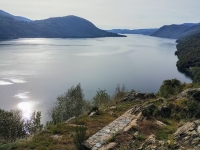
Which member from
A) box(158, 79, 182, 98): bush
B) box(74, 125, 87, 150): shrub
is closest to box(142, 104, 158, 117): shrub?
box(74, 125, 87, 150): shrub

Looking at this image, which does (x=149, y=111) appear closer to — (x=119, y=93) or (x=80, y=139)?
(x=80, y=139)

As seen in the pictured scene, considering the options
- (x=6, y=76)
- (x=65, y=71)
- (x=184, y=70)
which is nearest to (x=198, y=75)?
(x=184, y=70)

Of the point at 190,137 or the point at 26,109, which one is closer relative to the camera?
the point at 190,137

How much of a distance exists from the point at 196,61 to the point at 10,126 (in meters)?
115

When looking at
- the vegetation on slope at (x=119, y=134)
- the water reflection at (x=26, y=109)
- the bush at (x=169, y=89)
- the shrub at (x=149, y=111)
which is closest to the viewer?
the vegetation on slope at (x=119, y=134)

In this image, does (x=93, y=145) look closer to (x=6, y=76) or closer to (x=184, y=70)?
(x=6, y=76)

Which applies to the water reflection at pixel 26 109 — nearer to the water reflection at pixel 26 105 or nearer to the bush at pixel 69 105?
the water reflection at pixel 26 105

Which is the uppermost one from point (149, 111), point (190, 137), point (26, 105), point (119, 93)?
point (190, 137)

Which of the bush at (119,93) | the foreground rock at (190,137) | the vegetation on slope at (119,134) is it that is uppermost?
the foreground rock at (190,137)

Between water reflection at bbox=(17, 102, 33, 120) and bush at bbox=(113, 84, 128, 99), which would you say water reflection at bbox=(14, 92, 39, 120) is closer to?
water reflection at bbox=(17, 102, 33, 120)

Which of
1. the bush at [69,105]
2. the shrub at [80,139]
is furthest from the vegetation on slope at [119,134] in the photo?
the bush at [69,105]

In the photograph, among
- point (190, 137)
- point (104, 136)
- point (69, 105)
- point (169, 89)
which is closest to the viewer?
point (190, 137)

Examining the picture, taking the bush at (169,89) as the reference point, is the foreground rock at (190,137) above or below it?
above

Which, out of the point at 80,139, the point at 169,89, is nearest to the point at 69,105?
the point at 169,89
